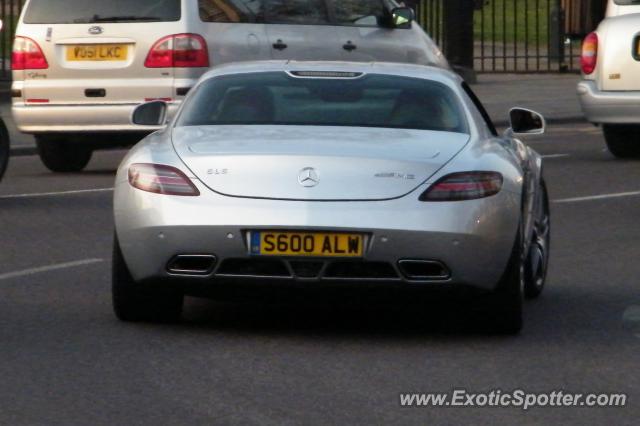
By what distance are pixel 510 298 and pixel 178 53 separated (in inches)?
340

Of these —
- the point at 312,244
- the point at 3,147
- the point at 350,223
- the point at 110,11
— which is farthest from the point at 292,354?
the point at 110,11

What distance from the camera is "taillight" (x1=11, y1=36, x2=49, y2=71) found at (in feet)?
54.3

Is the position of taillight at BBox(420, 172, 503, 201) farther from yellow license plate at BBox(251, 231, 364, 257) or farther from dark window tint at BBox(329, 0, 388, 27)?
dark window tint at BBox(329, 0, 388, 27)

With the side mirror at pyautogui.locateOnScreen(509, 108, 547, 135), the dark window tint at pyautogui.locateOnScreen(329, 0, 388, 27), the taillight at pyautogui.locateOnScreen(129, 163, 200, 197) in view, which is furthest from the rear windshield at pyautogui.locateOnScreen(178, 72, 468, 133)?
the dark window tint at pyautogui.locateOnScreen(329, 0, 388, 27)

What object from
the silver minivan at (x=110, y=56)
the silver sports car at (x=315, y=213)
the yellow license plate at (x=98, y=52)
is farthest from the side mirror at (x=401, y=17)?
the silver sports car at (x=315, y=213)

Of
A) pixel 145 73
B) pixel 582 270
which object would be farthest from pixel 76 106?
pixel 582 270

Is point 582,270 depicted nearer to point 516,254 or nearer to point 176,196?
point 516,254

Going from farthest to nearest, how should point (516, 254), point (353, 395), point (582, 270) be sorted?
point (582, 270) < point (516, 254) < point (353, 395)

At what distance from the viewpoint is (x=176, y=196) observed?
8117 mm

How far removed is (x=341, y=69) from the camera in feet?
30.8

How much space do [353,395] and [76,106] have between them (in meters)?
9.88

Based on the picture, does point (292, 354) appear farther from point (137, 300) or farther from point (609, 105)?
point (609, 105)

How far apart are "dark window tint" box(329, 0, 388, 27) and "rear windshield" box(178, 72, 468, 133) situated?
8.80 meters

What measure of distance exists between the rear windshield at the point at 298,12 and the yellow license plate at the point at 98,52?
0.76 metres
